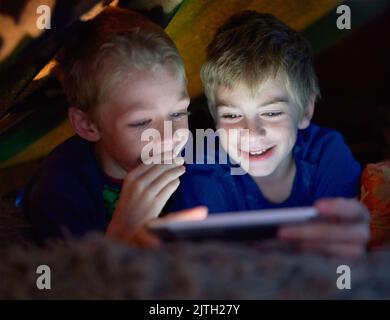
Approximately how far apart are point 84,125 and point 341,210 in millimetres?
444

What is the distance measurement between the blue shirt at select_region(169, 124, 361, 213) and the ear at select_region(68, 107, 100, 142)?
6.1 inches

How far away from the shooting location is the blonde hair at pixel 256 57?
0.94m

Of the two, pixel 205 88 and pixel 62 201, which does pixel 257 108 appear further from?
pixel 62 201

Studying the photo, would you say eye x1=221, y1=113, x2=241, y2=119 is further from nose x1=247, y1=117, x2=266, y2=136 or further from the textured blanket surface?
the textured blanket surface

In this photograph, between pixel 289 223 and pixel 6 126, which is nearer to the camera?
pixel 289 223

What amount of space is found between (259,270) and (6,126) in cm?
58

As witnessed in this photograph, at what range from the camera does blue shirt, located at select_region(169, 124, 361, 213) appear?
97 centimetres

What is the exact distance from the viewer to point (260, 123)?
0.94 m

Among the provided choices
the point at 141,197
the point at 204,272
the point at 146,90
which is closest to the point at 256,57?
the point at 146,90

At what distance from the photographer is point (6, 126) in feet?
3.39

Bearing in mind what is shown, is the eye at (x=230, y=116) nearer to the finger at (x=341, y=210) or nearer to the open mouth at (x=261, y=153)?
the open mouth at (x=261, y=153)

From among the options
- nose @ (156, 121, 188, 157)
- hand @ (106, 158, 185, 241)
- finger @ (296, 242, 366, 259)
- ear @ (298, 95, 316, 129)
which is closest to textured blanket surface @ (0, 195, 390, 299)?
finger @ (296, 242, 366, 259)

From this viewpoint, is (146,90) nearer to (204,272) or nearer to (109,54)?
(109,54)
